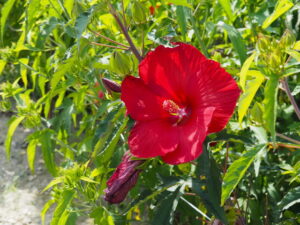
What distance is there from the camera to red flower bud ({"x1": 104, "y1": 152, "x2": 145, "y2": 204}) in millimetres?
1110

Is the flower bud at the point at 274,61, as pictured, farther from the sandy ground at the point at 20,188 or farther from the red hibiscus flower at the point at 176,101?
the sandy ground at the point at 20,188

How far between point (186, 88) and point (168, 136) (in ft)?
0.37

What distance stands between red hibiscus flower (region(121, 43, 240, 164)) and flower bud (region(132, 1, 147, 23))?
0.32 ft

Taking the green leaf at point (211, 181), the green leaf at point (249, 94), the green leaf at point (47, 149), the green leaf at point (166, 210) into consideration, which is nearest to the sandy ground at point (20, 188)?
the green leaf at point (47, 149)

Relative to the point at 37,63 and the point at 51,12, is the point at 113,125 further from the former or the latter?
the point at 37,63

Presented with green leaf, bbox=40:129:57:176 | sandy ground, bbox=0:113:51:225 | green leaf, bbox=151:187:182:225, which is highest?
green leaf, bbox=151:187:182:225

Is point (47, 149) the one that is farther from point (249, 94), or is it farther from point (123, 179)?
point (249, 94)

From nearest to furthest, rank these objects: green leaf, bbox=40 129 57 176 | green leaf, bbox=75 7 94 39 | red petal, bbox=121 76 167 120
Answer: green leaf, bbox=75 7 94 39 → red petal, bbox=121 76 167 120 → green leaf, bbox=40 129 57 176

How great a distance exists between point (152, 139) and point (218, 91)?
0.17 m

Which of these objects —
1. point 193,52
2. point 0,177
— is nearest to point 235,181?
point 193,52

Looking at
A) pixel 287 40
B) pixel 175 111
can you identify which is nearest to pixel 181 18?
pixel 175 111

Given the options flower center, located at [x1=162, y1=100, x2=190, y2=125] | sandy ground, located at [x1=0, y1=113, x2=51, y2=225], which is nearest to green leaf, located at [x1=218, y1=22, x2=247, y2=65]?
flower center, located at [x1=162, y1=100, x2=190, y2=125]

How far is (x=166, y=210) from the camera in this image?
47.2 inches

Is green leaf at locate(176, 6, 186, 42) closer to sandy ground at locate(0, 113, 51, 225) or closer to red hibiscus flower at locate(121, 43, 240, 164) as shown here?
red hibiscus flower at locate(121, 43, 240, 164)
